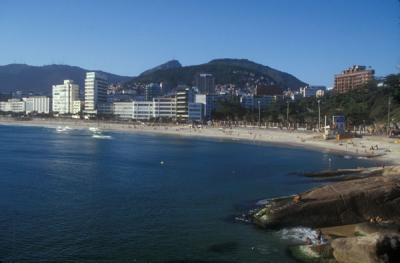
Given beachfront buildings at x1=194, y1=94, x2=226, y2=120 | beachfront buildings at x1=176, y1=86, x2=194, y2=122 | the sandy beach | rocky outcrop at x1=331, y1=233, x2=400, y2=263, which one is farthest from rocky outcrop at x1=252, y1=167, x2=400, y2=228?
beachfront buildings at x1=176, y1=86, x2=194, y2=122

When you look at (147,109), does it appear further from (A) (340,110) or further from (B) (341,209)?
(B) (341,209)

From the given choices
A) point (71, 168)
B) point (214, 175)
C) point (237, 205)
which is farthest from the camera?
point (71, 168)

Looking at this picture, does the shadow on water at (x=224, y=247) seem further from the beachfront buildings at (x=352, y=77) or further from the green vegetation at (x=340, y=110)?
the beachfront buildings at (x=352, y=77)

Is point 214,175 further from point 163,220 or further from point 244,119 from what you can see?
point 244,119

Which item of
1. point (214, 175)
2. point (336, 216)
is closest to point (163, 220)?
point (336, 216)

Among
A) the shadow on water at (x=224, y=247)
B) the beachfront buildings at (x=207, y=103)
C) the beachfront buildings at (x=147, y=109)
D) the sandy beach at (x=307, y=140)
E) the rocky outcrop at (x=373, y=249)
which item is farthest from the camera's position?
the beachfront buildings at (x=147, y=109)

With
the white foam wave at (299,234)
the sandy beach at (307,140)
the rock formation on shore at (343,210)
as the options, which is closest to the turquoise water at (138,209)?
the white foam wave at (299,234)
